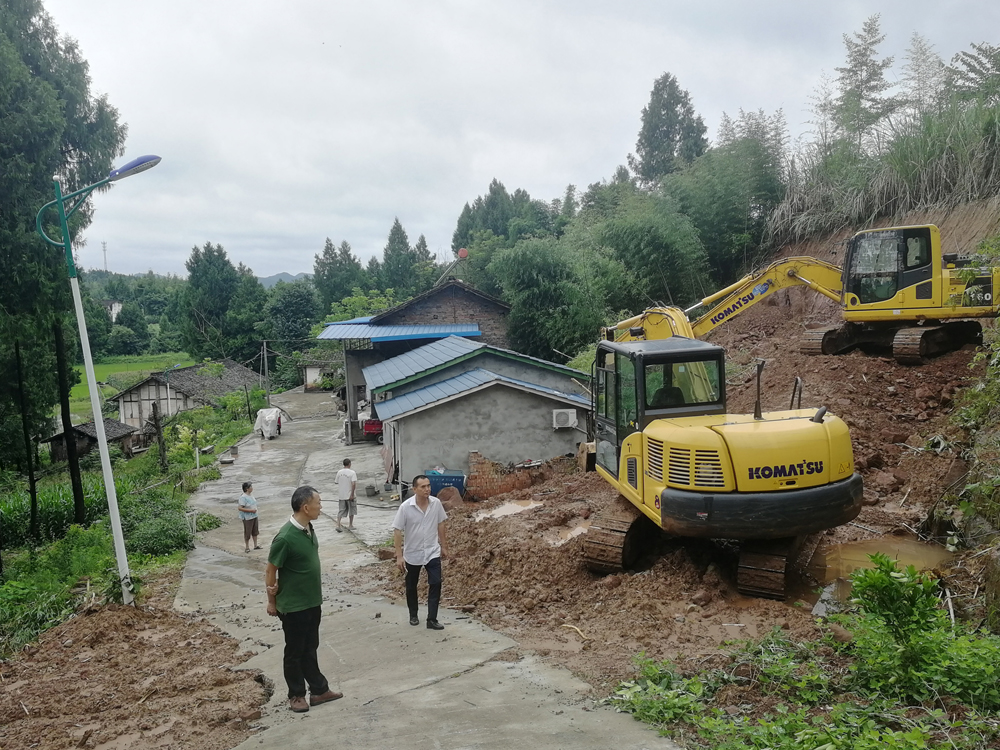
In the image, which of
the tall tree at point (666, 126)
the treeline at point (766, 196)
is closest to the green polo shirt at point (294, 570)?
the treeline at point (766, 196)

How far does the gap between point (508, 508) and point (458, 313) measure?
18.9 metres

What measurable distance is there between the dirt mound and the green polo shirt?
886mm

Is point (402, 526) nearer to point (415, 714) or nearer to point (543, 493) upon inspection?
point (415, 714)

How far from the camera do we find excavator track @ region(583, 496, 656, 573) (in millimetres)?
8141

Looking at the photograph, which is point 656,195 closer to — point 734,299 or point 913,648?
point 734,299

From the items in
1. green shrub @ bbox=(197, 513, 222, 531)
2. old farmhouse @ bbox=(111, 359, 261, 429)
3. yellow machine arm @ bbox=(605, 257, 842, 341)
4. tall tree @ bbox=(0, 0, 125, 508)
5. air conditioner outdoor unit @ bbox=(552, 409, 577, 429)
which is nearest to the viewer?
yellow machine arm @ bbox=(605, 257, 842, 341)

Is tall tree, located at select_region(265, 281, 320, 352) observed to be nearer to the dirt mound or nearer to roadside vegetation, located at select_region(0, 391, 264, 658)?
roadside vegetation, located at select_region(0, 391, 264, 658)

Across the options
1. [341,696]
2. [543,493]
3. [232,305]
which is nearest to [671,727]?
[341,696]

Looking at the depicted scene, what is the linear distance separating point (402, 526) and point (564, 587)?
2.26 metres

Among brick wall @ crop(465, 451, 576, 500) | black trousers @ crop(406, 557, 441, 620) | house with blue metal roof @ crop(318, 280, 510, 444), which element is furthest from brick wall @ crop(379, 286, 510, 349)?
black trousers @ crop(406, 557, 441, 620)

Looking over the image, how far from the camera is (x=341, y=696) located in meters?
5.45

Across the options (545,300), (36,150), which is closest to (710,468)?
(36,150)

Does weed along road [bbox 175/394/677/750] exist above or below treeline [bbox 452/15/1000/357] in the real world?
below

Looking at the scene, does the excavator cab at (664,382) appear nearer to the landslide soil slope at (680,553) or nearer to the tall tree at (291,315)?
the landslide soil slope at (680,553)
